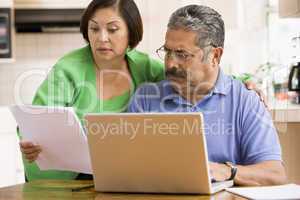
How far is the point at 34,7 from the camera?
442cm

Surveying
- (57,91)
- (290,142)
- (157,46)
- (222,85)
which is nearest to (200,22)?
(222,85)

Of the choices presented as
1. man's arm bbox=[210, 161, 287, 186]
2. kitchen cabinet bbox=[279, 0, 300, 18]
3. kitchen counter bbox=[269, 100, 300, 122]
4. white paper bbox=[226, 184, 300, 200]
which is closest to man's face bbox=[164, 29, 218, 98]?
man's arm bbox=[210, 161, 287, 186]

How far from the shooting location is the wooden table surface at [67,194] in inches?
59.3

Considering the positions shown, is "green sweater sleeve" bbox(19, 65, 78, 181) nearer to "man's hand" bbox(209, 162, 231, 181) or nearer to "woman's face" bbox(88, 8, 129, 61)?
"woman's face" bbox(88, 8, 129, 61)

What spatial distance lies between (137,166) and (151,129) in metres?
0.13

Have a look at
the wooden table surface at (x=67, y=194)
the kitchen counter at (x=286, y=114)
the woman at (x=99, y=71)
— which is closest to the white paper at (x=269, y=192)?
the wooden table surface at (x=67, y=194)

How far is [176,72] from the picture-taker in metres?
1.90

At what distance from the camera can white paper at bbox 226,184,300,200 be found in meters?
1.41

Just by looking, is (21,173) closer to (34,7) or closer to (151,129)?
(34,7)

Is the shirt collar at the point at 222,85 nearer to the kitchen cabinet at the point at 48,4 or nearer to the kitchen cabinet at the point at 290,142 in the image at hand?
the kitchen cabinet at the point at 290,142

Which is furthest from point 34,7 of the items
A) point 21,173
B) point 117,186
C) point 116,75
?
point 117,186

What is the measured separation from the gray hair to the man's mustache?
0.11 m

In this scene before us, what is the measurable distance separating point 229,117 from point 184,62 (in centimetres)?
24

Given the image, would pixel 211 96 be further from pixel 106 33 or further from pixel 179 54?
pixel 106 33
